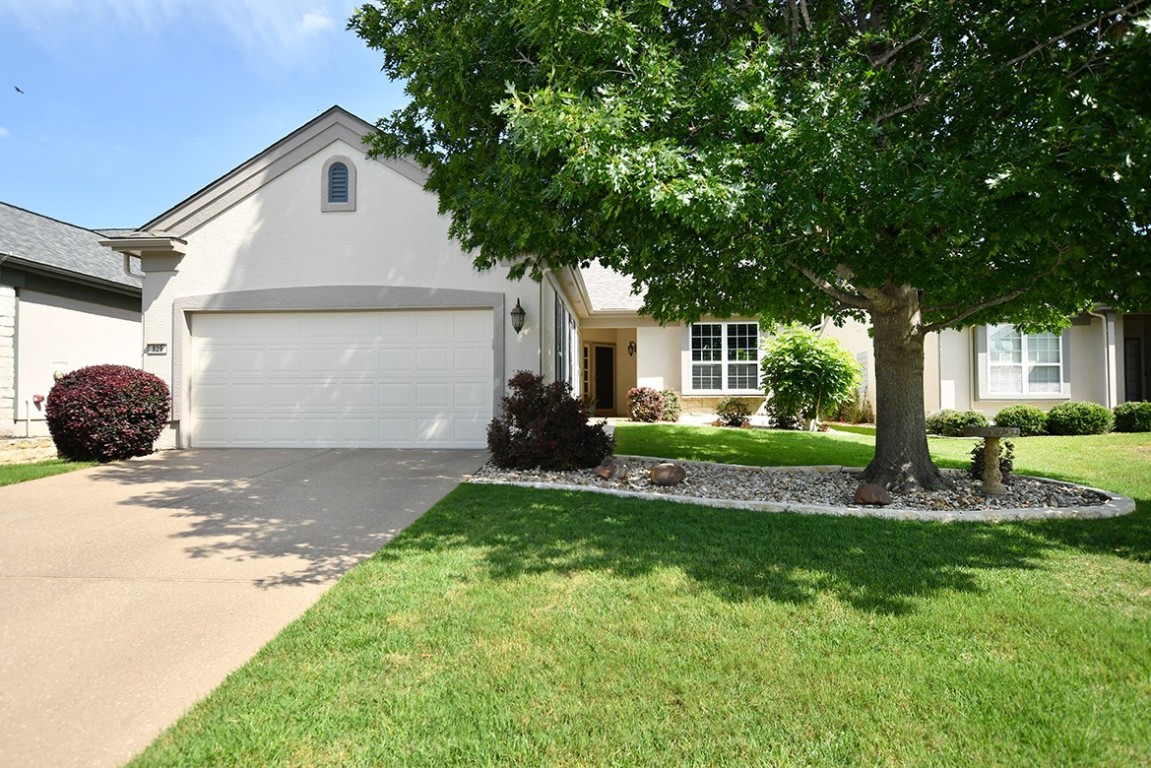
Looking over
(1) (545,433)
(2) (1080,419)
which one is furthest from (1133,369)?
(1) (545,433)

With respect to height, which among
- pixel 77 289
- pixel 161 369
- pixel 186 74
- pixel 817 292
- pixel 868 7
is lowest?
pixel 161 369

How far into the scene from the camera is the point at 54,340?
12984 mm

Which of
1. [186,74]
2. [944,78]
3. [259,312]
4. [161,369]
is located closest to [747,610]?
[944,78]

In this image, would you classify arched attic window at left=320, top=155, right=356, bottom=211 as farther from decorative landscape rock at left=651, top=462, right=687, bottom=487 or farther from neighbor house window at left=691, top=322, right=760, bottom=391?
neighbor house window at left=691, top=322, right=760, bottom=391

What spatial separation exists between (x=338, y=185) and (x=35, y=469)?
5925mm

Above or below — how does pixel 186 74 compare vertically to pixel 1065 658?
above

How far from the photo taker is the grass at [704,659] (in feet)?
7.18

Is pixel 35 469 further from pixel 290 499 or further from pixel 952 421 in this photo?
pixel 952 421

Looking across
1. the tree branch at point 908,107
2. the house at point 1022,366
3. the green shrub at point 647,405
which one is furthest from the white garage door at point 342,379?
the house at point 1022,366

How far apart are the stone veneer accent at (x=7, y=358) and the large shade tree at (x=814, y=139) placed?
10470 mm

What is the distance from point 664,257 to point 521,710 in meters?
5.34

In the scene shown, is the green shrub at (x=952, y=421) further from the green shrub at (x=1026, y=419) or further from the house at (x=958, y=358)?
the house at (x=958, y=358)

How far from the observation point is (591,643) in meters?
2.96

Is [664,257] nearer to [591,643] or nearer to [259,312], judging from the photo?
[591,643]
